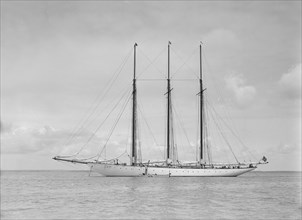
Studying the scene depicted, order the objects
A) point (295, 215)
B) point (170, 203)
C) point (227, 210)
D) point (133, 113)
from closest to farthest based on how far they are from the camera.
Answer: point (295, 215) → point (227, 210) → point (170, 203) → point (133, 113)

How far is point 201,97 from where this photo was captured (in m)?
107

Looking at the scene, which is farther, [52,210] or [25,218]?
[52,210]

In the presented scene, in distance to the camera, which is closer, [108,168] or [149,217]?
[149,217]

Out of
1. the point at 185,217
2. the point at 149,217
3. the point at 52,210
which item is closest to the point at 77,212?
the point at 52,210

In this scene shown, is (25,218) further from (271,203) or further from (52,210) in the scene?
(271,203)

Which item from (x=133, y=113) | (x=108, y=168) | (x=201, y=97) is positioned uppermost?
(x=201, y=97)

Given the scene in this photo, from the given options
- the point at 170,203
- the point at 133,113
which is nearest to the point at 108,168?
the point at 133,113

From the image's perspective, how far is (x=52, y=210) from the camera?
3756 cm

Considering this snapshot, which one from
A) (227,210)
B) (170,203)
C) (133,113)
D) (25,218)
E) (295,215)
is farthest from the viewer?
(133,113)

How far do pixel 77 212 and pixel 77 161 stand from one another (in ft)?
203

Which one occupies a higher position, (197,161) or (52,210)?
(197,161)

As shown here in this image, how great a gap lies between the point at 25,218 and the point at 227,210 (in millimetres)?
18776

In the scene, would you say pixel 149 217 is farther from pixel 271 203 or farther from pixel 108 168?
pixel 108 168

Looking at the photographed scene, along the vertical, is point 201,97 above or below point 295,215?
above
